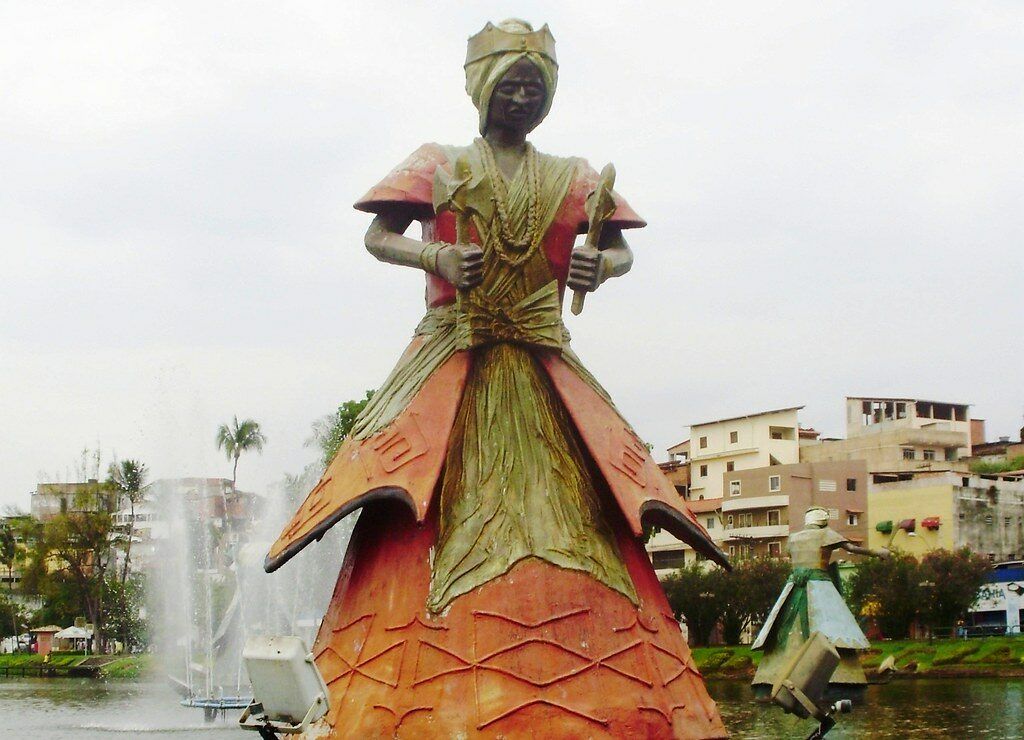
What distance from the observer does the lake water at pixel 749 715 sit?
18047mm

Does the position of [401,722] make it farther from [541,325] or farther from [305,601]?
[305,601]

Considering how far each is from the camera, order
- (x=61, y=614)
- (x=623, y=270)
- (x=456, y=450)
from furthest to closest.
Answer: (x=61, y=614) → (x=623, y=270) → (x=456, y=450)

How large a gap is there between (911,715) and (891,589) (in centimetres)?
2534

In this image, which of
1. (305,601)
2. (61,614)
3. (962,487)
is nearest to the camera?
(305,601)

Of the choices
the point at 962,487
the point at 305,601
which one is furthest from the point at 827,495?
the point at 305,601

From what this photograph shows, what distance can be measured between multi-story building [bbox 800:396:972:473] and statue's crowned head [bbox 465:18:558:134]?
2050 inches

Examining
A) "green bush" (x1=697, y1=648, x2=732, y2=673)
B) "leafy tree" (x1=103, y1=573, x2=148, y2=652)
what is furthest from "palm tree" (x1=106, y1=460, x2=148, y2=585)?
"green bush" (x1=697, y1=648, x2=732, y2=673)

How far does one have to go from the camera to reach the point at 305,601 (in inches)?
1144

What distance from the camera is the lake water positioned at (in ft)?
59.2

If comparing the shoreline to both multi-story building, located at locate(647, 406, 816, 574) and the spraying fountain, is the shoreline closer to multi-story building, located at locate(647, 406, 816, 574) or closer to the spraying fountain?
the spraying fountain

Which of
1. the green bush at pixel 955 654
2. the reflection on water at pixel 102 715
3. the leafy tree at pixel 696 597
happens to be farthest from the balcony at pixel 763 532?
the reflection on water at pixel 102 715

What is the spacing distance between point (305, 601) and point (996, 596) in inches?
1204

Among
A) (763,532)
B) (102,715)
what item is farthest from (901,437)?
(102,715)

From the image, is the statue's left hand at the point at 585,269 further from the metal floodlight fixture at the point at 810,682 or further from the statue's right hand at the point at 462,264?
the metal floodlight fixture at the point at 810,682
